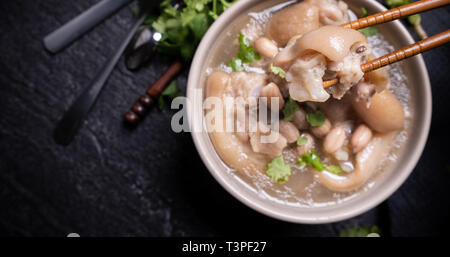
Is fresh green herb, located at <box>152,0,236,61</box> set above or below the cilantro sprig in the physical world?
above

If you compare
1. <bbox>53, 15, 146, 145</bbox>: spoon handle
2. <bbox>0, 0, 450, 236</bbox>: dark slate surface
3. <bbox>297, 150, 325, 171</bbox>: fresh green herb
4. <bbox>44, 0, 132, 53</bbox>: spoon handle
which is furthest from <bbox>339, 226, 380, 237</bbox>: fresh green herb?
<bbox>44, 0, 132, 53</bbox>: spoon handle

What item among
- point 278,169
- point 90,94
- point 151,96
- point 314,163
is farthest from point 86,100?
point 314,163

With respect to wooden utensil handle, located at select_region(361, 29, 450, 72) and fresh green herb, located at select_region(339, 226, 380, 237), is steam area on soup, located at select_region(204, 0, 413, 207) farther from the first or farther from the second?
fresh green herb, located at select_region(339, 226, 380, 237)

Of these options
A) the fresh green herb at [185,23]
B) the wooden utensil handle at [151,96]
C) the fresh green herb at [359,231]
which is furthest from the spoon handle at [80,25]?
the fresh green herb at [359,231]

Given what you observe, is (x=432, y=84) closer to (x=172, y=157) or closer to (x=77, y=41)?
(x=172, y=157)

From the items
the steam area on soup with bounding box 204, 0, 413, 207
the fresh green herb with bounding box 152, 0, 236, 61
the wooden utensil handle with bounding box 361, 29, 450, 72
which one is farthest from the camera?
the fresh green herb with bounding box 152, 0, 236, 61

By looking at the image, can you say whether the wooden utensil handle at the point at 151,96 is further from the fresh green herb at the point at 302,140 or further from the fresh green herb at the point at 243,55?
the fresh green herb at the point at 302,140
